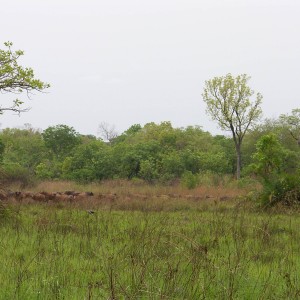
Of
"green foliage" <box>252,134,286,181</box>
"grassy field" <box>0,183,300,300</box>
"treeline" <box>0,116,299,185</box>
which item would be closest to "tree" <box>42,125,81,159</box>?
"treeline" <box>0,116,299,185</box>

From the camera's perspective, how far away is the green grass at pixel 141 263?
13.2 feet

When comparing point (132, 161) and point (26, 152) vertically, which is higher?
point (26, 152)

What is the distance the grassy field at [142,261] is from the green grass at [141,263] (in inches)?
0.4

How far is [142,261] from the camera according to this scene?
14.3ft

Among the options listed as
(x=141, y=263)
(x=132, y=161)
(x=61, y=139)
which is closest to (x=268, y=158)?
(x=141, y=263)

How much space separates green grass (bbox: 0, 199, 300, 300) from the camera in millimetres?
4035

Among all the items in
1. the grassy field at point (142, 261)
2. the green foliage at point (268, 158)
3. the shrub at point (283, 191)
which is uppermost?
the green foliage at point (268, 158)

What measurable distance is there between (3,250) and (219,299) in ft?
11.4

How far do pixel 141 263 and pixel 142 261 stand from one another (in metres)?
0.12

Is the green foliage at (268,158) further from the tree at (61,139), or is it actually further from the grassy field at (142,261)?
the tree at (61,139)

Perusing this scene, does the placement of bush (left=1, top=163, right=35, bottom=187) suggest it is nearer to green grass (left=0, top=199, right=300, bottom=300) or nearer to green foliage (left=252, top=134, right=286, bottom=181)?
green foliage (left=252, top=134, right=286, bottom=181)

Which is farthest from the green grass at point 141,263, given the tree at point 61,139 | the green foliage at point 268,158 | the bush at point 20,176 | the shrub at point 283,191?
the tree at point 61,139

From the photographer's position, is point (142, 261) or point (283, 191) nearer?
point (142, 261)

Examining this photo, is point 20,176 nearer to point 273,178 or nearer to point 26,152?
point 273,178
